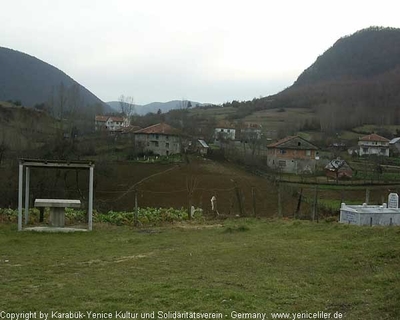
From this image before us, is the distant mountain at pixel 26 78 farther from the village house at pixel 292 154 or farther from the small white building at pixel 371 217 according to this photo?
the small white building at pixel 371 217

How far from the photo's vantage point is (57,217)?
46.4ft

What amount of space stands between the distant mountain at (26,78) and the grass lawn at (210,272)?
99792mm

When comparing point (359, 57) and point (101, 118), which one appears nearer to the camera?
point (101, 118)

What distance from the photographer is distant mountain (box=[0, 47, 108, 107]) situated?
114m

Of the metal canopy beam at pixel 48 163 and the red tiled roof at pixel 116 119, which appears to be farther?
the red tiled roof at pixel 116 119

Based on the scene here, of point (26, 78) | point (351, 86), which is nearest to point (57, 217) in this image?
point (26, 78)

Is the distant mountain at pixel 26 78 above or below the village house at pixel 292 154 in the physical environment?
above

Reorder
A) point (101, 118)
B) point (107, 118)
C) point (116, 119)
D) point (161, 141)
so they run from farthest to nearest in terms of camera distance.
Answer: point (116, 119) → point (107, 118) → point (101, 118) → point (161, 141)

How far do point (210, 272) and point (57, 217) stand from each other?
8.05m

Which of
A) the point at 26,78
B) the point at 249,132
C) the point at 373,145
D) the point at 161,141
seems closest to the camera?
the point at 161,141

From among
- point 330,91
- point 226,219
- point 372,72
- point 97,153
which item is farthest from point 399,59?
point 226,219

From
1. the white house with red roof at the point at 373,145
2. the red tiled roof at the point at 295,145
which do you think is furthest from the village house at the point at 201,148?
the white house with red roof at the point at 373,145

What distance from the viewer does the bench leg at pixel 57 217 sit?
14117 millimetres

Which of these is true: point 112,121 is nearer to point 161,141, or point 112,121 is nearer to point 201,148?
point 161,141
